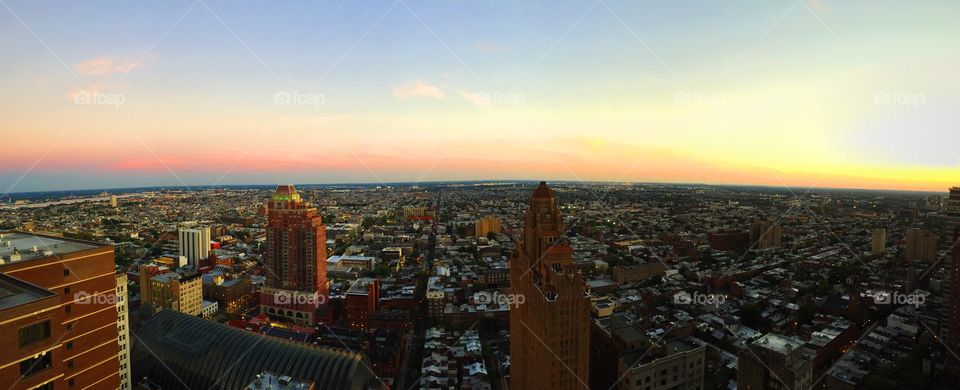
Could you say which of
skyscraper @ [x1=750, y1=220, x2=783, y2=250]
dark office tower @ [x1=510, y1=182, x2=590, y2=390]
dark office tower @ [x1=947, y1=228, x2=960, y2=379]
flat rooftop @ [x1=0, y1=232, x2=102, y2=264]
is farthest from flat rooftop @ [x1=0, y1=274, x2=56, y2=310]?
skyscraper @ [x1=750, y1=220, x2=783, y2=250]

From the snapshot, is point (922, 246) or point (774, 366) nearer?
point (774, 366)

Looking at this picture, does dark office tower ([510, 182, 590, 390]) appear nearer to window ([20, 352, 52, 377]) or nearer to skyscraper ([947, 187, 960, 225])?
window ([20, 352, 52, 377])

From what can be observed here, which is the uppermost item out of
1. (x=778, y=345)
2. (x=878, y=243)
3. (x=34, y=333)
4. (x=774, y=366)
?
(x=34, y=333)

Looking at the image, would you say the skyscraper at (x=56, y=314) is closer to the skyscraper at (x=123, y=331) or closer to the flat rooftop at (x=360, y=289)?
the skyscraper at (x=123, y=331)

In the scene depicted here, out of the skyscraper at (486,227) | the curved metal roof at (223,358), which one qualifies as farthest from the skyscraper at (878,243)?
the curved metal roof at (223,358)

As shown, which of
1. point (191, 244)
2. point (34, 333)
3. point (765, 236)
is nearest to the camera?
point (34, 333)

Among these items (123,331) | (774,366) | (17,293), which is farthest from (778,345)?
(123,331)

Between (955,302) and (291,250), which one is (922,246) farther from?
(291,250)

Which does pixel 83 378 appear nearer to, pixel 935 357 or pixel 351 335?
pixel 351 335
